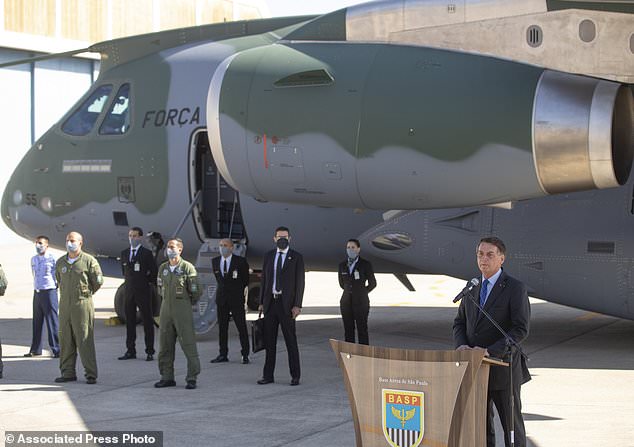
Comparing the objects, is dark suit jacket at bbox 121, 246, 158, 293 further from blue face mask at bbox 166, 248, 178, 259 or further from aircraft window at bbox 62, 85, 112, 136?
aircraft window at bbox 62, 85, 112, 136

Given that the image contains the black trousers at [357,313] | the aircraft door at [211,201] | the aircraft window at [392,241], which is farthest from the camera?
the aircraft door at [211,201]

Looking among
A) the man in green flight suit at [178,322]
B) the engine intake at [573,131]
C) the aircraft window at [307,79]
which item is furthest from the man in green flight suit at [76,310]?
the engine intake at [573,131]

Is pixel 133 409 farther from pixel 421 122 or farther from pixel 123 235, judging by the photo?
pixel 123 235

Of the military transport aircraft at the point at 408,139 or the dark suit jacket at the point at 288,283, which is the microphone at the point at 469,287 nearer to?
the military transport aircraft at the point at 408,139

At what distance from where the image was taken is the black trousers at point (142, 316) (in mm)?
14086

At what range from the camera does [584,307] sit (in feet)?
45.2

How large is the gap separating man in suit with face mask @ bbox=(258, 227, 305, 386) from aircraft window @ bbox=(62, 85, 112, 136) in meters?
5.61

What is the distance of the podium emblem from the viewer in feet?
23.7

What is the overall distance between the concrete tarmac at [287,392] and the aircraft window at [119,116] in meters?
3.16

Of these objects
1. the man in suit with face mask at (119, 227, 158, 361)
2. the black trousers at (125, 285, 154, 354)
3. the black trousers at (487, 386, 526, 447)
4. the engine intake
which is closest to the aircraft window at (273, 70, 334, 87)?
the engine intake

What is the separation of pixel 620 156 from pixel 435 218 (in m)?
3.04

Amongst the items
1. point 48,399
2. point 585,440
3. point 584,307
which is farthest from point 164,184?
point 585,440

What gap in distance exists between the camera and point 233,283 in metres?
13.9

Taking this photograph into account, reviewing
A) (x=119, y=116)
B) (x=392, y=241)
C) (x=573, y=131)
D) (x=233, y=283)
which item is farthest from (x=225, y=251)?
(x=573, y=131)
